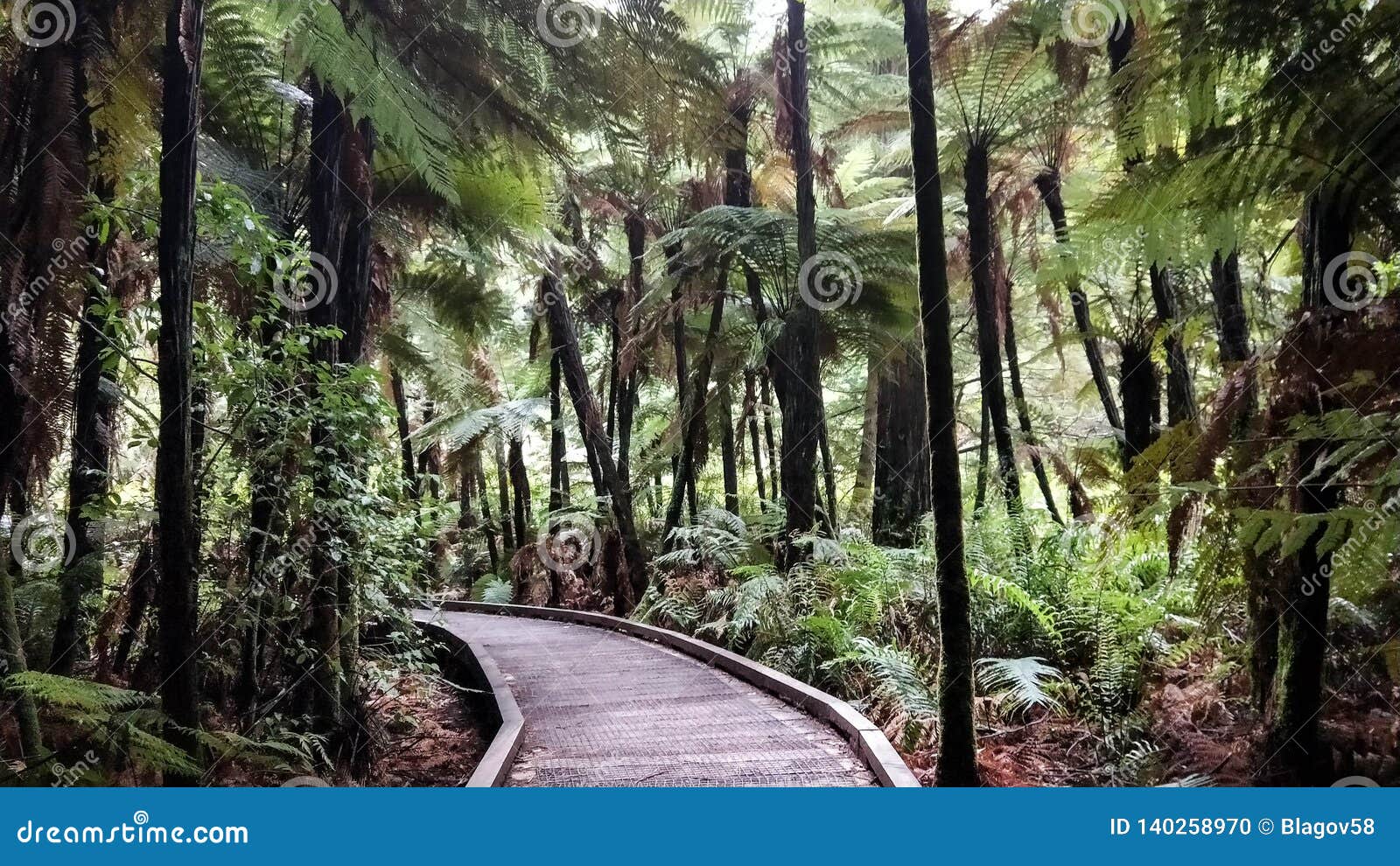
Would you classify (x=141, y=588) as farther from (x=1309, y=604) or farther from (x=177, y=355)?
(x=1309, y=604)

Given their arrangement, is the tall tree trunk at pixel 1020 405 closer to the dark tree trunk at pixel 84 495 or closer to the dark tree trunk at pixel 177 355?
the dark tree trunk at pixel 177 355

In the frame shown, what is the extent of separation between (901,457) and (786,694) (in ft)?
14.3

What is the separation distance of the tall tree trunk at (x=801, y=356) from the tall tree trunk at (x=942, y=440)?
3259 mm

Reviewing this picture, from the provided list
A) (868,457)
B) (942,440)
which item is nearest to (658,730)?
(942,440)

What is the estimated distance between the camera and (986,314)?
6160 millimetres

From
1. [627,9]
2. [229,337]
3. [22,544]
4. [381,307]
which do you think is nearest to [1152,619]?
[627,9]

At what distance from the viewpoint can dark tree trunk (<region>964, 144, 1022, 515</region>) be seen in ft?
19.3

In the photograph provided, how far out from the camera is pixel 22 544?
4402 mm

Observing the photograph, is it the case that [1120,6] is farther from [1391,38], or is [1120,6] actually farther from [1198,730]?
[1198,730]

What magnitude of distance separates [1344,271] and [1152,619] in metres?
2.21

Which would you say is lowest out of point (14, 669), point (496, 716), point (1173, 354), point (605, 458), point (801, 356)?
point (496, 716)

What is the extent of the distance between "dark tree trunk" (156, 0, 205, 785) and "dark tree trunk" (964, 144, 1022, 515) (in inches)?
186

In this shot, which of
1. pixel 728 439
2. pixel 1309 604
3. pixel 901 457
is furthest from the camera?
pixel 728 439

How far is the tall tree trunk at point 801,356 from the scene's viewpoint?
6.57 m
